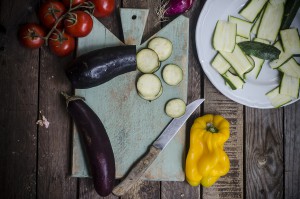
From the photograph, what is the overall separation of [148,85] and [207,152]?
0.37 meters

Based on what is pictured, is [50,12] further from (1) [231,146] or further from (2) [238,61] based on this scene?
(1) [231,146]

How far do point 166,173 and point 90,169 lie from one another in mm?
321

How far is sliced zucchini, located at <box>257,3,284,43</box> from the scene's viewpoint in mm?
1383

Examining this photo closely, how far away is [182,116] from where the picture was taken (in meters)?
1.37

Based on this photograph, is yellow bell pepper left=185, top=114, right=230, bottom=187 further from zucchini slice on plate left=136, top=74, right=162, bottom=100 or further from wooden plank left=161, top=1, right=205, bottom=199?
zucchini slice on plate left=136, top=74, right=162, bottom=100

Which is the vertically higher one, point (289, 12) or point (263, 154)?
point (289, 12)

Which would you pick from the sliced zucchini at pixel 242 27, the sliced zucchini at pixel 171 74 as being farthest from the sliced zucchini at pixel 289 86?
the sliced zucchini at pixel 171 74

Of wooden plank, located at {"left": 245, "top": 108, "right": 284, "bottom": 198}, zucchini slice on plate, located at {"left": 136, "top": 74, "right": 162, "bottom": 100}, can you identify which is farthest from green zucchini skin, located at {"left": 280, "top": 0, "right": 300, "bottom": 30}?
zucchini slice on plate, located at {"left": 136, "top": 74, "right": 162, "bottom": 100}

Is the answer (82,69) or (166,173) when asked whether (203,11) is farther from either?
(166,173)

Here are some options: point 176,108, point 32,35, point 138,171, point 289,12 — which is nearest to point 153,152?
point 138,171

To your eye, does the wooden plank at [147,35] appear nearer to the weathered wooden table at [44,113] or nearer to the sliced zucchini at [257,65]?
the weathered wooden table at [44,113]

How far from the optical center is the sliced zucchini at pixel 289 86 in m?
1.40

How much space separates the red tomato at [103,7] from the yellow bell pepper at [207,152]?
0.58 metres

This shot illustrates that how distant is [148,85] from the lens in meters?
1.33
